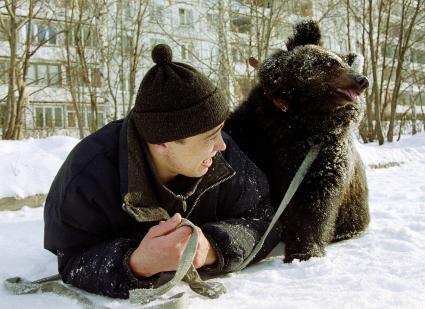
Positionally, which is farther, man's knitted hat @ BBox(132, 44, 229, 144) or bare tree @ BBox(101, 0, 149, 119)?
bare tree @ BBox(101, 0, 149, 119)

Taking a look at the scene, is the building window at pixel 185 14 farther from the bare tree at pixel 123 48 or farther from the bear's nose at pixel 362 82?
the bear's nose at pixel 362 82

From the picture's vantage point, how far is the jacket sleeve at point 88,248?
1.55m

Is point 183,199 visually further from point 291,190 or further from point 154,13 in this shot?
point 154,13

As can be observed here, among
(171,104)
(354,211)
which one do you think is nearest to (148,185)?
(171,104)

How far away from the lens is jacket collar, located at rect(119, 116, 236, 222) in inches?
62.8

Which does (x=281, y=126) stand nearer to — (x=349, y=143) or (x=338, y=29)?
(x=349, y=143)

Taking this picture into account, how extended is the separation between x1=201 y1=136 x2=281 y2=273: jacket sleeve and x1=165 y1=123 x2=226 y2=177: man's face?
0.86 feet

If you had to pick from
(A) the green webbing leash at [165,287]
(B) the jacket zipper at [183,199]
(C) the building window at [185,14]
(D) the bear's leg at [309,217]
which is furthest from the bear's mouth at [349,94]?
(C) the building window at [185,14]

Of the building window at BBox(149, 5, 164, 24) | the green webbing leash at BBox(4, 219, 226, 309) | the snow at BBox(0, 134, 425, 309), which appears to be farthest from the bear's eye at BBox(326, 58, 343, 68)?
the building window at BBox(149, 5, 164, 24)

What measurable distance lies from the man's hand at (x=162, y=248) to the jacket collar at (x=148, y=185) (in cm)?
14

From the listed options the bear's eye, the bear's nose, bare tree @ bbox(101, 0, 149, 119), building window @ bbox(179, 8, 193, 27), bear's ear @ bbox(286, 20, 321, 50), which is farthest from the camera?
building window @ bbox(179, 8, 193, 27)

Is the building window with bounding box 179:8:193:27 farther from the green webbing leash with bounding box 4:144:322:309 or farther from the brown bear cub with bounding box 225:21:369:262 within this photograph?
the green webbing leash with bounding box 4:144:322:309

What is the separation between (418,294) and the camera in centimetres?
148

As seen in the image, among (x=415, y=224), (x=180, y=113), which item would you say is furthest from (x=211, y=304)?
(x=415, y=224)
